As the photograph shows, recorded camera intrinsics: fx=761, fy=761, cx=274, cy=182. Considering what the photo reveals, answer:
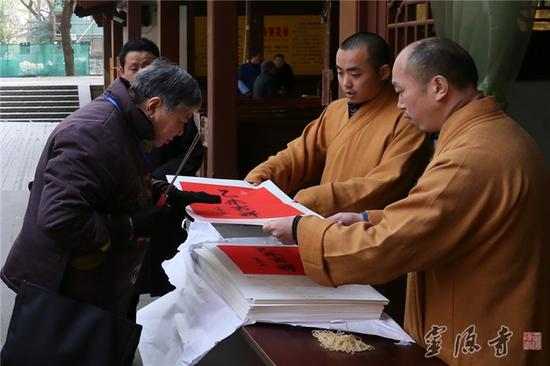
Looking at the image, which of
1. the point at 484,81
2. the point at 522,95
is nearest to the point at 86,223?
the point at 484,81

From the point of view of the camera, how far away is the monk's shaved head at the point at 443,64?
1989 millimetres

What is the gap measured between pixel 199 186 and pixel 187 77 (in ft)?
1.69

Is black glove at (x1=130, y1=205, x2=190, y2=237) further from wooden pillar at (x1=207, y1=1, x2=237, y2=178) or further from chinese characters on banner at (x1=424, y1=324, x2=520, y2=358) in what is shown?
wooden pillar at (x1=207, y1=1, x2=237, y2=178)

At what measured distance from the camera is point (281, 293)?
6.64ft

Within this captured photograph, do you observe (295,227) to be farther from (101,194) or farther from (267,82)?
(267,82)

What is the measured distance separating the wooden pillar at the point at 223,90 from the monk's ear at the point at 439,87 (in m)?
4.42

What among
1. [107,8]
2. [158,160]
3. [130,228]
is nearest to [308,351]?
[130,228]

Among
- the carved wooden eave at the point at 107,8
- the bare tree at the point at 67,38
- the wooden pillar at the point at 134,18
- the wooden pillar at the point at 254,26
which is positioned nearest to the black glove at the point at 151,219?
the wooden pillar at the point at 134,18

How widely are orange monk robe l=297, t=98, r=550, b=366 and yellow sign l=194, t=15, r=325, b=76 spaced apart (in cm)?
1037

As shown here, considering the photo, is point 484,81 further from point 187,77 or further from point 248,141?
point 248,141

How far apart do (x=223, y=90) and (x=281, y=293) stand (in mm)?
4511

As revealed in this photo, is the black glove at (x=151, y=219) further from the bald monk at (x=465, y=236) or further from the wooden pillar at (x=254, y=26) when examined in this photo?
the wooden pillar at (x=254, y=26)

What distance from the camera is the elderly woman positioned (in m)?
2.17

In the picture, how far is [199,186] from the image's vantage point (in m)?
2.76
